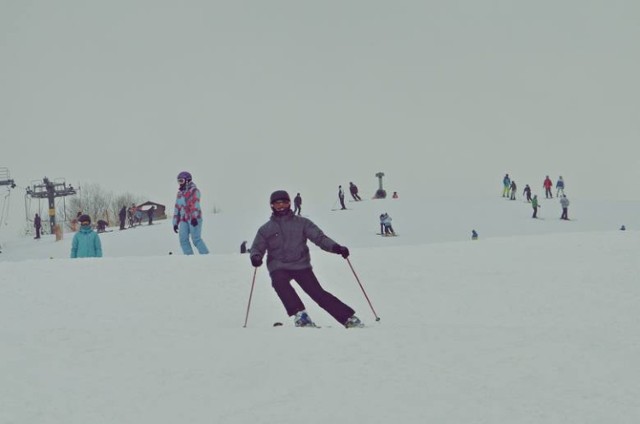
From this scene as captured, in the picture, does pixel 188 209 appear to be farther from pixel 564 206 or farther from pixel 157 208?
pixel 157 208

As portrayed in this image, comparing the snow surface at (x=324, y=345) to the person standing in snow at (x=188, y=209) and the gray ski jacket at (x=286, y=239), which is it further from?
the person standing in snow at (x=188, y=209)

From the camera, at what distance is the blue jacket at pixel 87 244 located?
11812 millimetres

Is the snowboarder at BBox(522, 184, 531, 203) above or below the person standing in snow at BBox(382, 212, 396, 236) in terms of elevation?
above

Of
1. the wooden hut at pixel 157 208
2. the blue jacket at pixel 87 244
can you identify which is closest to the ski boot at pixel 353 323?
the blue jacket at pixel 87 244

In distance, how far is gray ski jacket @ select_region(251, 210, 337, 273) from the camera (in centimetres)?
691

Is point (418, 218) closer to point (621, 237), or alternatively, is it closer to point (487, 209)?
point (487, 209)

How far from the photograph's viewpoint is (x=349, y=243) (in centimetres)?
3062

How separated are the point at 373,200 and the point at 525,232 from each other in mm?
14773

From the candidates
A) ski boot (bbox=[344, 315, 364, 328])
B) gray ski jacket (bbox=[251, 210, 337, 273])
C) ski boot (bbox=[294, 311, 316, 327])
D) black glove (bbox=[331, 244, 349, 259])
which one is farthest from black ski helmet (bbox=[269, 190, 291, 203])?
ski boot (bbox=[344, 315, 364, 328])

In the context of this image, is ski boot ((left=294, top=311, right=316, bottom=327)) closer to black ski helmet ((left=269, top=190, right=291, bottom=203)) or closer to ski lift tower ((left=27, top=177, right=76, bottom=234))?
black ski helmet ((left=269, top=190, right=291, bottom=203))

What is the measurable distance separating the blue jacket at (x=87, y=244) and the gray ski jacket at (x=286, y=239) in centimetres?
570

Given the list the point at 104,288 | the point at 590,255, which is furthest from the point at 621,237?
the point at 104,288

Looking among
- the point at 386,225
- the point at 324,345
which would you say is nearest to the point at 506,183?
the point at 386,225

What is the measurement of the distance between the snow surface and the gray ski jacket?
0.63 metres
